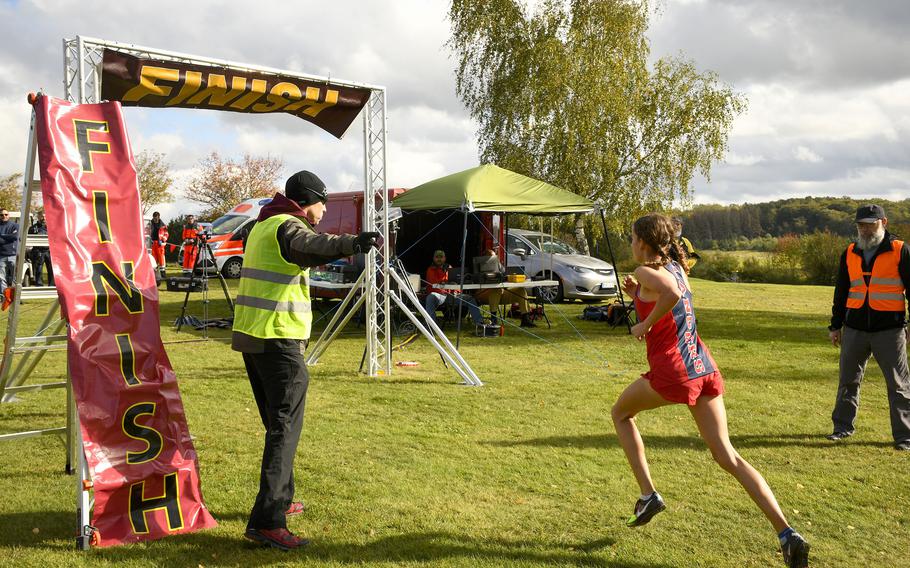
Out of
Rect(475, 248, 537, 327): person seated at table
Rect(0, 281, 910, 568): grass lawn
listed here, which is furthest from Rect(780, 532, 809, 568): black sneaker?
Rect(475, 248, 537, 327): person seated at table

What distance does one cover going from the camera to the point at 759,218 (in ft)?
177

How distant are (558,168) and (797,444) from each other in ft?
61.8

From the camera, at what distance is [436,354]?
36.6ft

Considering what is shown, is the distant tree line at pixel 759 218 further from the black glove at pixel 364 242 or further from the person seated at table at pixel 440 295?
the black glove at pixel 364 242

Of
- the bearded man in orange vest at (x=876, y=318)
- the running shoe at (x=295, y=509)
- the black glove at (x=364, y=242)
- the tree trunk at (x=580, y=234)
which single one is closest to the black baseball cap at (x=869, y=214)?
the bearded man in orange vest at (x=876, y=318)

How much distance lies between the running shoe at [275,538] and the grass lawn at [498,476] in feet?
0.19

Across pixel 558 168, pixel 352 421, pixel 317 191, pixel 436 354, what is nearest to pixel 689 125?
pixel 558 168

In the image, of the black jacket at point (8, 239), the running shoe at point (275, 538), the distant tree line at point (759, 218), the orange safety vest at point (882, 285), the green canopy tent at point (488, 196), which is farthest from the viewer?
the distant tree line at point (759, 218)

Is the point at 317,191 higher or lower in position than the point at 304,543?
higher

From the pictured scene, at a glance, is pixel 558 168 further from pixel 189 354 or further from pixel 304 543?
pixel 304 543

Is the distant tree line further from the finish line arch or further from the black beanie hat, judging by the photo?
the black beanie hat

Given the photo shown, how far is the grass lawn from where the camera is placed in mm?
4066

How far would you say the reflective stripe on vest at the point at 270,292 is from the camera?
3.98 metres

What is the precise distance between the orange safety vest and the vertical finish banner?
5323 mm
